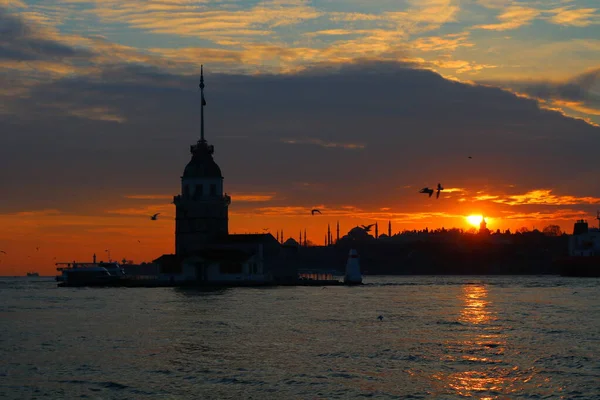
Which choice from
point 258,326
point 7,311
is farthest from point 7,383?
point 7,311

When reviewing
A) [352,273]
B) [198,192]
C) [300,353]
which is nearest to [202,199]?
[198,192]

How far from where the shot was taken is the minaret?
14412 cm

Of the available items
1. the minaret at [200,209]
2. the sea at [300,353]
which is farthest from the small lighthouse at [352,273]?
the sea at [300,353]

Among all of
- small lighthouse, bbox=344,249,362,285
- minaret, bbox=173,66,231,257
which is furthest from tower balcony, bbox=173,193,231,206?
small lighthouse, bbox=344,249,362,285

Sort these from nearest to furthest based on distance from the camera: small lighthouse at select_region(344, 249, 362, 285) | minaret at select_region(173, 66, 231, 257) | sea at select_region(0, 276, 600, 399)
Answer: sea at select_region(0, 276, 600, 399)
minaret at select_region(173, 66, 231, 257)
small lighthouse at select_region(344, 249, 362, 285)

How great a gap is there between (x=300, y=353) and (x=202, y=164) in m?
98.0

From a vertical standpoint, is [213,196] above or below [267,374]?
above

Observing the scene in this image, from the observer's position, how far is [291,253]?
5965 inches

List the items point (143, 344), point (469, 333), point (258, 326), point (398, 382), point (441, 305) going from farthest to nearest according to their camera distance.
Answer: point (441, 305), point (258, 326), point (469, 333), point (143, 344), point (398, 382)

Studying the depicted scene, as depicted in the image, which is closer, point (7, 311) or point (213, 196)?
point (7, 311)

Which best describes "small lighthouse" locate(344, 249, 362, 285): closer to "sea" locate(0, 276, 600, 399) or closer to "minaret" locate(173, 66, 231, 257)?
"minaret" locate(173, 66, 231, 257)

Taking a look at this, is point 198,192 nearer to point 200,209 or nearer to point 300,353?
point 200,209

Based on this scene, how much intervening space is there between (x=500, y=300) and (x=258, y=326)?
47.6m

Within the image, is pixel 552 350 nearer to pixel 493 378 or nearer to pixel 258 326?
pixel 493 378
